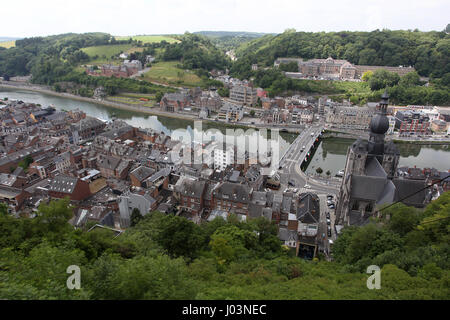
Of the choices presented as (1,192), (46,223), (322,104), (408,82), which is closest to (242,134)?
(322,104)

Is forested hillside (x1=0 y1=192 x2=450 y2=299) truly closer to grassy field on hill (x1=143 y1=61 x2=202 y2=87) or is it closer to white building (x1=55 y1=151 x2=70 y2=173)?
white building (x1=55 y1=151 x2=70 y2=173)

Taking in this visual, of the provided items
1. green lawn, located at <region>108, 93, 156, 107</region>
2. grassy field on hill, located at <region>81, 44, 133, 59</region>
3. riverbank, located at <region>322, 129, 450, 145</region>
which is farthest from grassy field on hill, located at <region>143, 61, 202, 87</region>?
riverbank, located at <region>322, 129, 450, 145</region>

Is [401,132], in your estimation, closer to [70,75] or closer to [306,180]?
[306,180]

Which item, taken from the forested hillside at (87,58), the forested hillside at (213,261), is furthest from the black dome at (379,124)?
the forested hillside at (87,58)

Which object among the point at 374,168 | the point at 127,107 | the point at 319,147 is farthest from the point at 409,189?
the point at 127,107

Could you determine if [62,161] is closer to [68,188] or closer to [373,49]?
[68,188]
